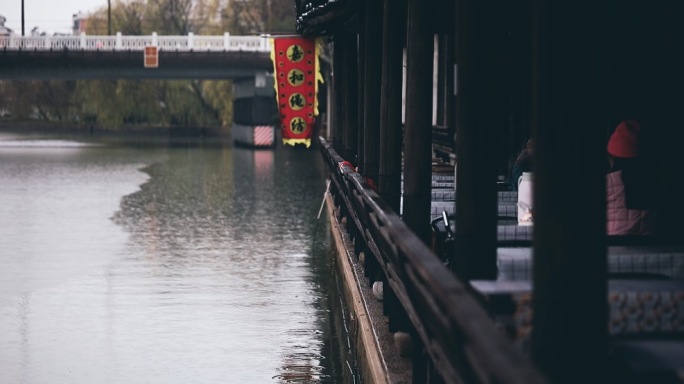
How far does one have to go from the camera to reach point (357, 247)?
13172 millimetres

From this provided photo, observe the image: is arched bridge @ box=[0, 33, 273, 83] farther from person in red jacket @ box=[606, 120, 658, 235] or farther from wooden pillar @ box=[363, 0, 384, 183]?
person in red jacket @ box=[606, 120, 658, 235]

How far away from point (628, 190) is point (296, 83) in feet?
53.3

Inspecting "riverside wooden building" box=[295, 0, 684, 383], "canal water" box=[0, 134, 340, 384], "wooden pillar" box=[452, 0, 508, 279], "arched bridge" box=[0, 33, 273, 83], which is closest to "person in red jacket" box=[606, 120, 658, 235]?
"riverside wooden building" box=[295, 0, 684, 383]

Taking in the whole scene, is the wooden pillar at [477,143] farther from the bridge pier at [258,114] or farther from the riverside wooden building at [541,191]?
the bridge pier at [258,114]

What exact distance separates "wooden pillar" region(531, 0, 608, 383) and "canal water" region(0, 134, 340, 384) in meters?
5.01

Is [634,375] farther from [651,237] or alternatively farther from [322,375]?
[322,375]

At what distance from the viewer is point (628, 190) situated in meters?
7.38

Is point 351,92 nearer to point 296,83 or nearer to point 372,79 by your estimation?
point 296,83

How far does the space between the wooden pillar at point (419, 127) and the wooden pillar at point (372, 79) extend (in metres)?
3.18

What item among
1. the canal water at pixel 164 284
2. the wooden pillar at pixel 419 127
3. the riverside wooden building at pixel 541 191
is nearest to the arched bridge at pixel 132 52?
the canal water at pixel 164 284

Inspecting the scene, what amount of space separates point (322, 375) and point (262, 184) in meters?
20.6

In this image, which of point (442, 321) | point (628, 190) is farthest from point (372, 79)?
point (442, 321)

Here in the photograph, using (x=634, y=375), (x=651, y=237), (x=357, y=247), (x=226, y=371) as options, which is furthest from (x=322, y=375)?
(x=634, y=375)

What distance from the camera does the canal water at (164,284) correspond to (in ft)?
31.7
